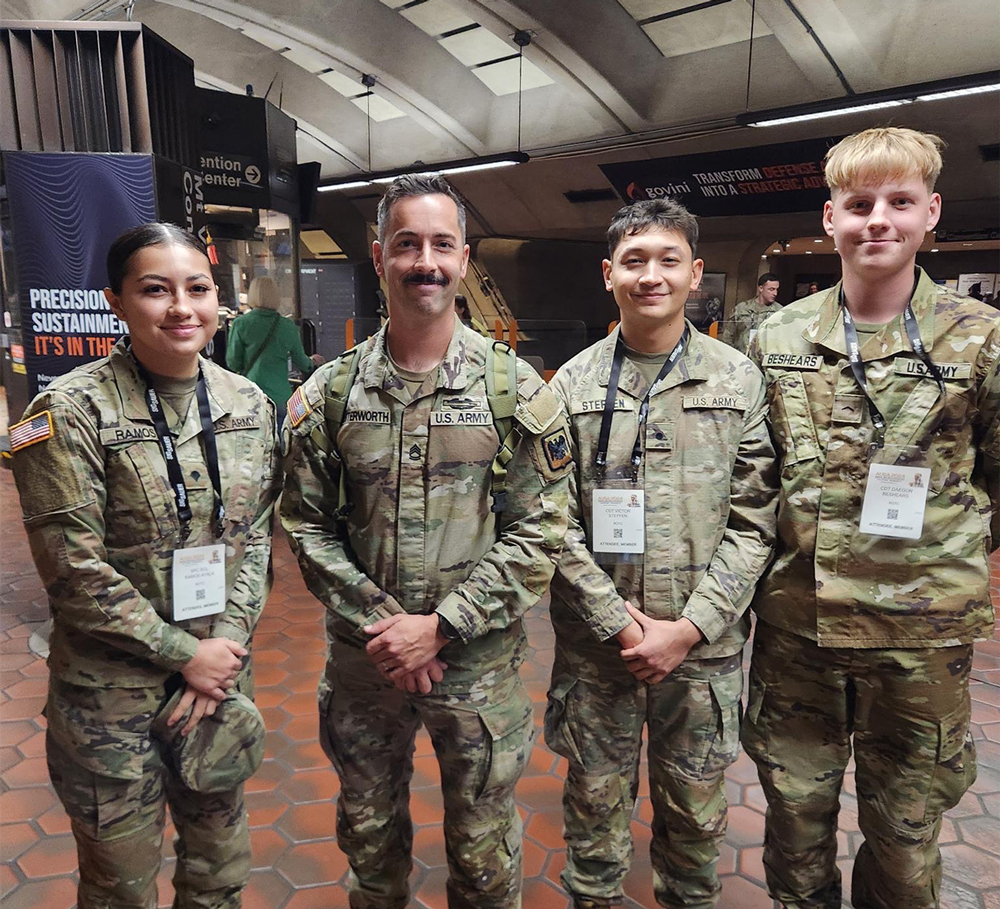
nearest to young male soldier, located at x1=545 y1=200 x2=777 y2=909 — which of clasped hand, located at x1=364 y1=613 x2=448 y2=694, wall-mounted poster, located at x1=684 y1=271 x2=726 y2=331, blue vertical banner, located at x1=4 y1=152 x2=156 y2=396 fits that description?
clasped hand, located at x1=364 y1=613 x2=448 y2=694

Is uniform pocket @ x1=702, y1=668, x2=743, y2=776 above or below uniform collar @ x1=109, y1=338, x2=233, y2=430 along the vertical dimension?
below

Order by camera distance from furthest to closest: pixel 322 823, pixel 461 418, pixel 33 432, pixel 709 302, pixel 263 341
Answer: pixel 709 302 → pixel 263 341 → pixel 322 823 → pixel 461 418 → pixel 33 432

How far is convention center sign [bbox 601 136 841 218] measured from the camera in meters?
9.39

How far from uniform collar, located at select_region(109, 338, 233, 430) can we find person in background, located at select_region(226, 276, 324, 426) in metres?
3.55

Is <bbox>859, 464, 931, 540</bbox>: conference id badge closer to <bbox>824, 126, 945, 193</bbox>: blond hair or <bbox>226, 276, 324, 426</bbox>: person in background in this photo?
<bbox>824, 126, 945, 193</bbox>: blond hair

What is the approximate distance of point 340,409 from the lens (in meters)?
1.74

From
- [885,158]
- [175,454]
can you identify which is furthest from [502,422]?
[885,158]

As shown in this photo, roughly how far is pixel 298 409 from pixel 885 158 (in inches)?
58.7

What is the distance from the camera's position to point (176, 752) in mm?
1634

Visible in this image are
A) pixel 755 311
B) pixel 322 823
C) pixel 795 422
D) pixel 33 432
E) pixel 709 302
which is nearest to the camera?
pixel 33 432

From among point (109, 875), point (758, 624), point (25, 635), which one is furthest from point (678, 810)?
point (25, 635)

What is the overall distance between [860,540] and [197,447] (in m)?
1.59

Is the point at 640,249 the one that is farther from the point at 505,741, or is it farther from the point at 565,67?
the point at 565,67

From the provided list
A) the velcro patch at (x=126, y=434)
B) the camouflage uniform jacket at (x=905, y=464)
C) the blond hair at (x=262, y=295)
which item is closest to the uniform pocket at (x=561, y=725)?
the camouflage uniform jacket at (x=905, y=464)
